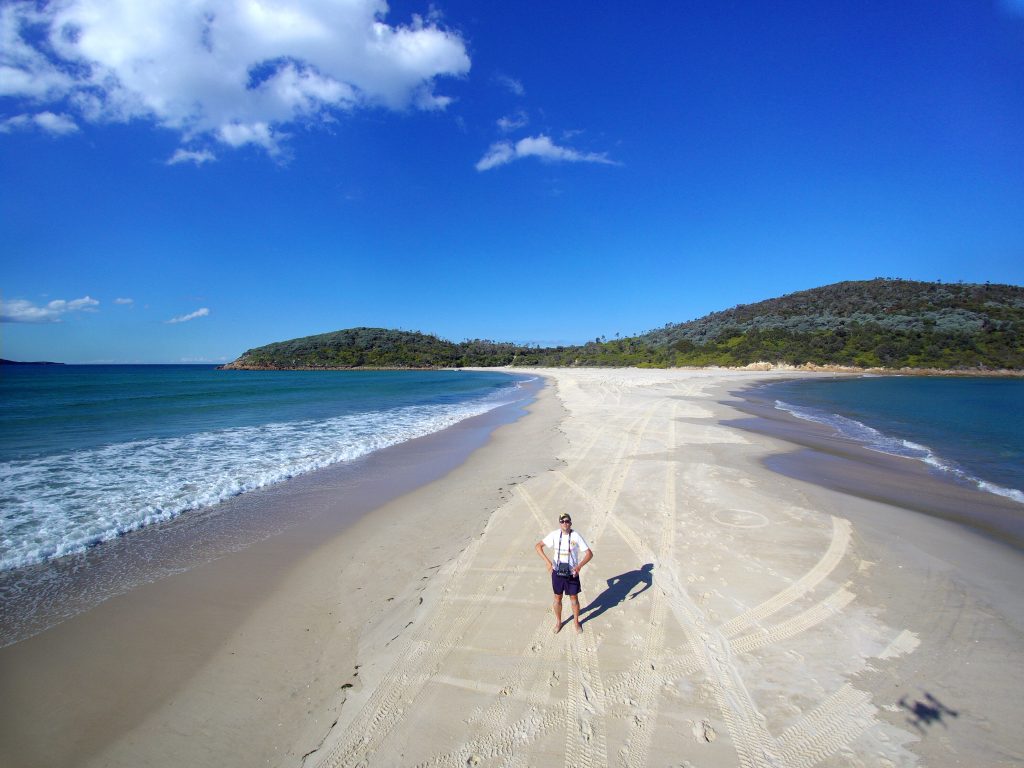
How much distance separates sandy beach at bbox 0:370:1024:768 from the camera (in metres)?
3.44

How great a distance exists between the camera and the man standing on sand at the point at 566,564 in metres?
4.72

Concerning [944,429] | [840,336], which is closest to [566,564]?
[944,429]

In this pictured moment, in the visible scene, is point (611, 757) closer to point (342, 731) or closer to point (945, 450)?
point (342, 731)

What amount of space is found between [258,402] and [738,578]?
3502cm

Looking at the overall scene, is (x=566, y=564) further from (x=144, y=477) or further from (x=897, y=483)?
(x=144, y=477)

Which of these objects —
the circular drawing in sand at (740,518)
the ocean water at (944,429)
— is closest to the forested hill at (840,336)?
the ocean water at (944,429)

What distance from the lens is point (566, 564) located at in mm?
4766

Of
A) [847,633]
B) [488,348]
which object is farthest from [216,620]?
[488,348]

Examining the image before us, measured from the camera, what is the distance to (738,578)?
5844mm

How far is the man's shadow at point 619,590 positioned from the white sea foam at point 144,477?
343 inches

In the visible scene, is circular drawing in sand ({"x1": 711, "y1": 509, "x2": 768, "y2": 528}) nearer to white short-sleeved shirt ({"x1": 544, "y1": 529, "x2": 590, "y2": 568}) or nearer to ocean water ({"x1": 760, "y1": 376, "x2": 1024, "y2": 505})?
white short-sleeved shirt ({"x1": 544, "y1": 529, "x2": 590, "y2": 568})

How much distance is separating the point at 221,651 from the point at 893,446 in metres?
20.0

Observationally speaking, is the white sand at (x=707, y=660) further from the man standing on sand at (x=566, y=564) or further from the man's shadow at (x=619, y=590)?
the man standing on sand at (x=566, y=564)

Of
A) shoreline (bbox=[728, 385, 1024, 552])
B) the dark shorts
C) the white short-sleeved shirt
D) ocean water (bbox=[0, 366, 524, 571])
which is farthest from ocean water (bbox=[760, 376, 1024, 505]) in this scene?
ocean water (bbox=[0, 366, 524, 571])
